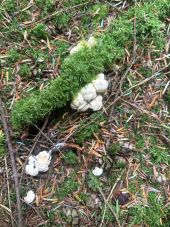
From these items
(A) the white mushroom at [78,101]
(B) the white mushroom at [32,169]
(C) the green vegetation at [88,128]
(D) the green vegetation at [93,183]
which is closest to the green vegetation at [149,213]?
(D) the green vegetation at [93,183]

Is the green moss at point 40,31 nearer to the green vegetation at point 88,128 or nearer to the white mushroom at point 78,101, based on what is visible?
the white mushroom at point 78,101

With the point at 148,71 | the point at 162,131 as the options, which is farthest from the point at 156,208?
the point at 148,71

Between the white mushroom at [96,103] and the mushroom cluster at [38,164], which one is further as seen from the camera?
the white mushroom at [96,103]

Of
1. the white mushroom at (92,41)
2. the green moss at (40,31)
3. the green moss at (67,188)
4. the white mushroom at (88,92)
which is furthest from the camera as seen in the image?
the green moss at (40,31)

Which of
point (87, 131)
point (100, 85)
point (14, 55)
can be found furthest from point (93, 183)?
point (14, 55)

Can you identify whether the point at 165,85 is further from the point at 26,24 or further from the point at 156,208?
the point at 26,24

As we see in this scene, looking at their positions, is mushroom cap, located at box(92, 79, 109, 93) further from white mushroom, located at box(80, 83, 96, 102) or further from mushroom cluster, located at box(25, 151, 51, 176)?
mushroom cluster, located at box(25, 151, 51, 176)
